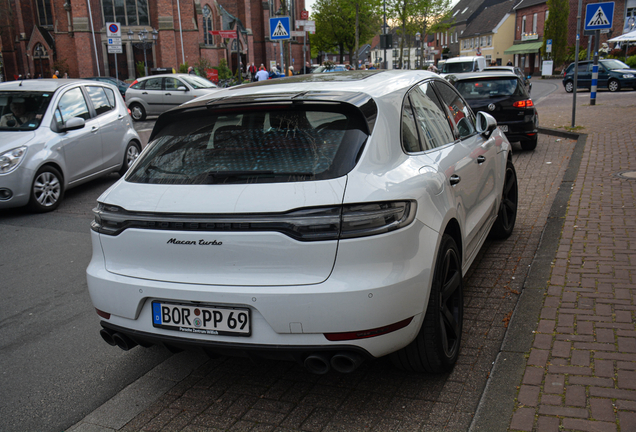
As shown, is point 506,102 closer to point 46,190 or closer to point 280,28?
point 46,190

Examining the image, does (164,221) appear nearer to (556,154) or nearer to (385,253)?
(385,253)

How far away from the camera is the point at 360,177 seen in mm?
2721

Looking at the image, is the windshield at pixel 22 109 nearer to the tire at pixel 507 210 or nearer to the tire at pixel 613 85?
the tire at pixel 507 210

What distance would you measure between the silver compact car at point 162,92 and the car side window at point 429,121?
59.8 feet

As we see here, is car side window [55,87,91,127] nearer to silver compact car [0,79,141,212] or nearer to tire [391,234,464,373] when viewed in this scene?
silver compact car [0,79,141,212]

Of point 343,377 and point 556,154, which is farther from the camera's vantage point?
point 556,154

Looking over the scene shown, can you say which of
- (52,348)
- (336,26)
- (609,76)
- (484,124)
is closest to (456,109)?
(484,124)

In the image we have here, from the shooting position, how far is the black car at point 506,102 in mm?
11531

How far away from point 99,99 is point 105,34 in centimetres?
4694

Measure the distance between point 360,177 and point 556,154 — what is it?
9.90 m

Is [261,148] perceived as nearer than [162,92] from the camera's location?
Yes

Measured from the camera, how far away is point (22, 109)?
8680mm

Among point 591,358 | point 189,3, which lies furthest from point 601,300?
point 189,3

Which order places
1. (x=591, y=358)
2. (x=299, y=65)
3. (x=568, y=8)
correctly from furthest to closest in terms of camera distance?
(x=299, y=65), (x=568, y=8), (x=591, y=358)
